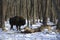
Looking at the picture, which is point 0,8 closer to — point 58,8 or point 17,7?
point 58,8

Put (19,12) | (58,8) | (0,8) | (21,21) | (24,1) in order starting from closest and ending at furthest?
1. (58,8)
2. (21,21)
3. (0,8)
4. (24,1)
5. (19,12)

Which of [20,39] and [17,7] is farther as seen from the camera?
[17,7]

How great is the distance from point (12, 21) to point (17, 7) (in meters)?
15.0

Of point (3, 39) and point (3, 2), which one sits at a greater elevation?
point (3, 2)

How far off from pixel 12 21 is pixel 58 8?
4110 mm

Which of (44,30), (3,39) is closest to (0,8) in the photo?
(44,30)

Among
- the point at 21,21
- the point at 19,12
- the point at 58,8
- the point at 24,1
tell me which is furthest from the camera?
the point at 19,12

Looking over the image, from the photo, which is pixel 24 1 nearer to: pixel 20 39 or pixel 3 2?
pixel 3 2

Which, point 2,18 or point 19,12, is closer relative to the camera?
point 2,18

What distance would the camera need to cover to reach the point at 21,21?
17156mm

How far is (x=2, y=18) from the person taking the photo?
58.7 feet

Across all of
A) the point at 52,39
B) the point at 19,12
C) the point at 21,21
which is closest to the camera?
the point at 52,39

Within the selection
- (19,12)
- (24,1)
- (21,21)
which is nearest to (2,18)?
(21,21)

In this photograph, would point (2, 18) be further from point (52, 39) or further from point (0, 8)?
point (52, 39)
